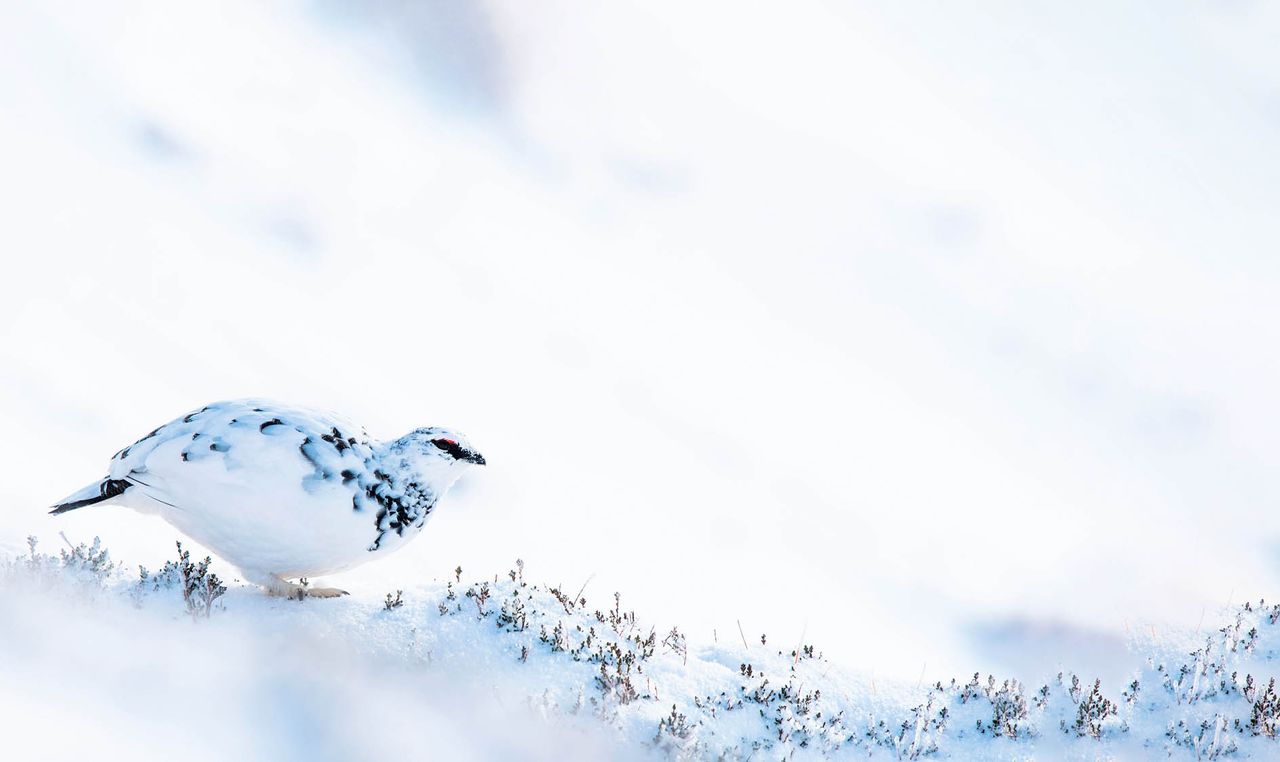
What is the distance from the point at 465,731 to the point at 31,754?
6.55ft

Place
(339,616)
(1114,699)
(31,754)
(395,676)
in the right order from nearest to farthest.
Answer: (31,754) → (395,676) → (339,616) → (1114,699)

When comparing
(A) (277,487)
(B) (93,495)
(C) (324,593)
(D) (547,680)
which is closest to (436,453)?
(A) (277,487)

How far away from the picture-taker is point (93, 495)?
6.30m

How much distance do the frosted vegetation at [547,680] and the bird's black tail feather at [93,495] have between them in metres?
0.40

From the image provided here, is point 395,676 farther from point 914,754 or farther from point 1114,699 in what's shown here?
point 1114,699

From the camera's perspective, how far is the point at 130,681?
5012 millimetres

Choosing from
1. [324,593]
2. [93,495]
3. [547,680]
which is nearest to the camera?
[547,680]

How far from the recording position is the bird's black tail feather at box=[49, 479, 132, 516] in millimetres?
6184

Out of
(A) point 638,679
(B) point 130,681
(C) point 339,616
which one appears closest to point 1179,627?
(A) point 638,679

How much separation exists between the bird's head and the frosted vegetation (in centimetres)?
77

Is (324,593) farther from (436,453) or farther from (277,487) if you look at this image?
(436,453)

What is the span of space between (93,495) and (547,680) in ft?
10.3

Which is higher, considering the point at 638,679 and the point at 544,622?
the point at 544,622

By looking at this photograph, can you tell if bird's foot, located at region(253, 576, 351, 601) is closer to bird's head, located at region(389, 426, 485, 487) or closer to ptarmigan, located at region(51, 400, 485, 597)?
ptarmigan, located at region(51, 400, 485, 597)
